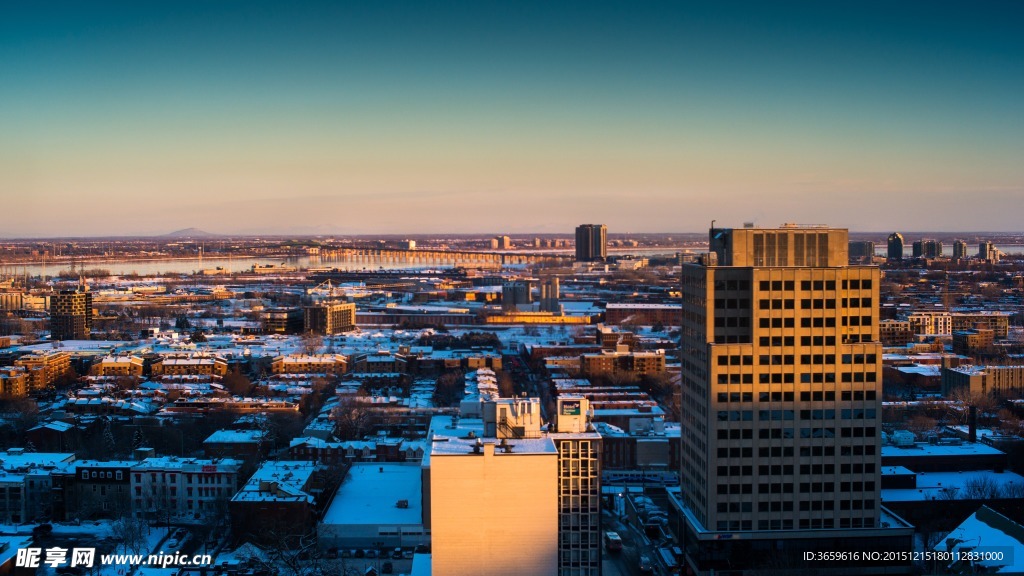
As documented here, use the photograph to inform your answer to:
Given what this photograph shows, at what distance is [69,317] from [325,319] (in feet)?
27.6

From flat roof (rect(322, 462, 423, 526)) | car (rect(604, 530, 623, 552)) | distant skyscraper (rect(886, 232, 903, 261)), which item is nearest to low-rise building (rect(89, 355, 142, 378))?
flat roof (rect(322, 462, 423, 526))

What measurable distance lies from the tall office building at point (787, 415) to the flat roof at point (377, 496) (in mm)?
4554

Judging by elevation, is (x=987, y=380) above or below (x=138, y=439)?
above

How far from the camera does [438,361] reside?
2919 centimetres

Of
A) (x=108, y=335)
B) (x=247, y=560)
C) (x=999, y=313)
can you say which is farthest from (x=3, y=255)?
(x=247, y=560)

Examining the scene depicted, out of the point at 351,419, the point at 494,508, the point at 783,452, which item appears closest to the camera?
the point at 494,508

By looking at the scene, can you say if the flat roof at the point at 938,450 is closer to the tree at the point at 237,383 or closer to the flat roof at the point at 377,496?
the flat roof at the point at 377,496

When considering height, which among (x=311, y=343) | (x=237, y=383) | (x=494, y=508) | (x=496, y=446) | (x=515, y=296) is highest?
(x=496, y=446)

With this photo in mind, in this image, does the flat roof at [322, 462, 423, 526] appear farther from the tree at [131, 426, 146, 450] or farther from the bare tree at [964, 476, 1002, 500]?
the bare tree at [964, 476, 1002, 500]

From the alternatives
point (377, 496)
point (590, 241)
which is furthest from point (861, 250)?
point (377, 496)

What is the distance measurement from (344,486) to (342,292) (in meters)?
37.0

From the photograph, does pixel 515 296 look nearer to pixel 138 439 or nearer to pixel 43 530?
pixel 138 439

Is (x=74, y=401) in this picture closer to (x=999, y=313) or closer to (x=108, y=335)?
(x=108, y=335)

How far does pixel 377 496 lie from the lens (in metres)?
15.1
